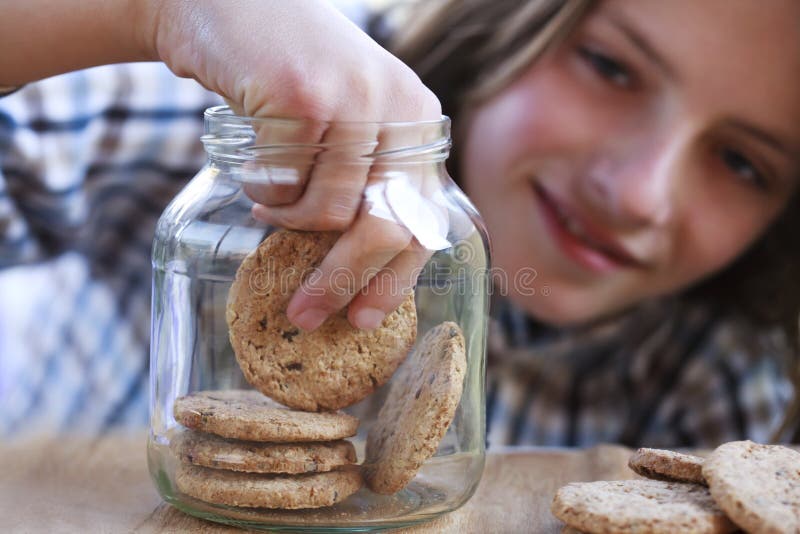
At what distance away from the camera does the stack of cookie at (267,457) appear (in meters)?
0.61

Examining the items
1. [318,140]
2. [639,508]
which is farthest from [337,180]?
[639,508]

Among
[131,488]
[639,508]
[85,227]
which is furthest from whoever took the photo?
[85,227]

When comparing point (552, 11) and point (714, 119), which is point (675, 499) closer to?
point (714, 119)

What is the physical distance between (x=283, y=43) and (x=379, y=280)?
0.64ft

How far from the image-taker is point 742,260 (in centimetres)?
160

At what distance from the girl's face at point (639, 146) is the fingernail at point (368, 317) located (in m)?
0.54

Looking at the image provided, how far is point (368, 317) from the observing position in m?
0.67

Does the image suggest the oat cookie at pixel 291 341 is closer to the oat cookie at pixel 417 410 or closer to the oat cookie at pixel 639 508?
the oat cookie at pixel 417 410

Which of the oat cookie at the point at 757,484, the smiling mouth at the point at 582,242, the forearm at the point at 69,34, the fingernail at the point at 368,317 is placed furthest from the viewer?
the smiling mouth at the point at 582,242

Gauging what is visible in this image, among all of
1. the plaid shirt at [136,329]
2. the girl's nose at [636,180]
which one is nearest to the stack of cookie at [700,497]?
the girl's nose at [636,180]

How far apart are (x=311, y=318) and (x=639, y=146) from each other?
2.09 ft

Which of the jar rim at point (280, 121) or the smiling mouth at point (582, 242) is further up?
the jar rim at point (280, 121)

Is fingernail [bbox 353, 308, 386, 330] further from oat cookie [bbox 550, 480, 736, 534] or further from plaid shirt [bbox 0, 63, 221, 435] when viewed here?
plaid shirt [bbox 0, 63, 221, 435]

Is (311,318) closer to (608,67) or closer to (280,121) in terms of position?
(280,121)
